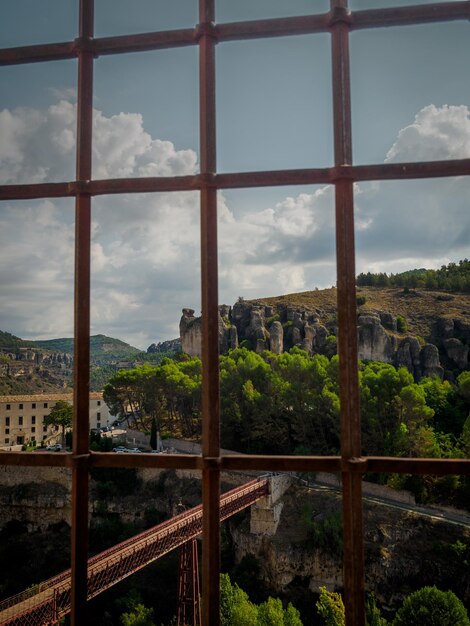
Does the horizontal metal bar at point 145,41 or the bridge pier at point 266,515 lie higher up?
the horizontal metal bar at point 145,41

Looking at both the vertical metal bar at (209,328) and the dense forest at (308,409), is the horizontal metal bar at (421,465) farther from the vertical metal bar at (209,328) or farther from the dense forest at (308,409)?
the dense forest at (308,409)

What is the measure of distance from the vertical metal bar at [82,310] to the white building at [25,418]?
101ft

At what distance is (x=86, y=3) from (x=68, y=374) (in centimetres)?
4949

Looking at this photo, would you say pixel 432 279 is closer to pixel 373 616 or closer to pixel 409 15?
pixel 373 616

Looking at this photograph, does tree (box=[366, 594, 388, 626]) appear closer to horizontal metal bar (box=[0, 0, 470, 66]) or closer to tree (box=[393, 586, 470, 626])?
tree (box=[393, 586, 470, 626])

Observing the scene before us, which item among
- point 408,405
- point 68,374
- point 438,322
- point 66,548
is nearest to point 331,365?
point 408,405

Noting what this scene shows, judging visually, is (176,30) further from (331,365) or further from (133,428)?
(133,428)

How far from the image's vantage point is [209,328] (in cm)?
175

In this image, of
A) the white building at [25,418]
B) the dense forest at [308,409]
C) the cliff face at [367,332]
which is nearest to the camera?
the dense forest at [308,409]

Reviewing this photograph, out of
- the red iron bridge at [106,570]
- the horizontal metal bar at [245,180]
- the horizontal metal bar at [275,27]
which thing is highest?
the horizontal metal bar at [275,27]

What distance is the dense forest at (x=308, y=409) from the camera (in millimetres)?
20453

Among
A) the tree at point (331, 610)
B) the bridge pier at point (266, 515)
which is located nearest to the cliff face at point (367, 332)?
the bridge pier at point (266, 515)

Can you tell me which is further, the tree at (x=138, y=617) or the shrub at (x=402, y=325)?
the shrub at (x=402, y=325)

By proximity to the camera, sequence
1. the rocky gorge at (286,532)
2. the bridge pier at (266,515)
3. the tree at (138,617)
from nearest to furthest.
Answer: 1. the tree at (138,617)
2. the rocky gorge at (286,532)
3. the bridge pier at (266,515)
